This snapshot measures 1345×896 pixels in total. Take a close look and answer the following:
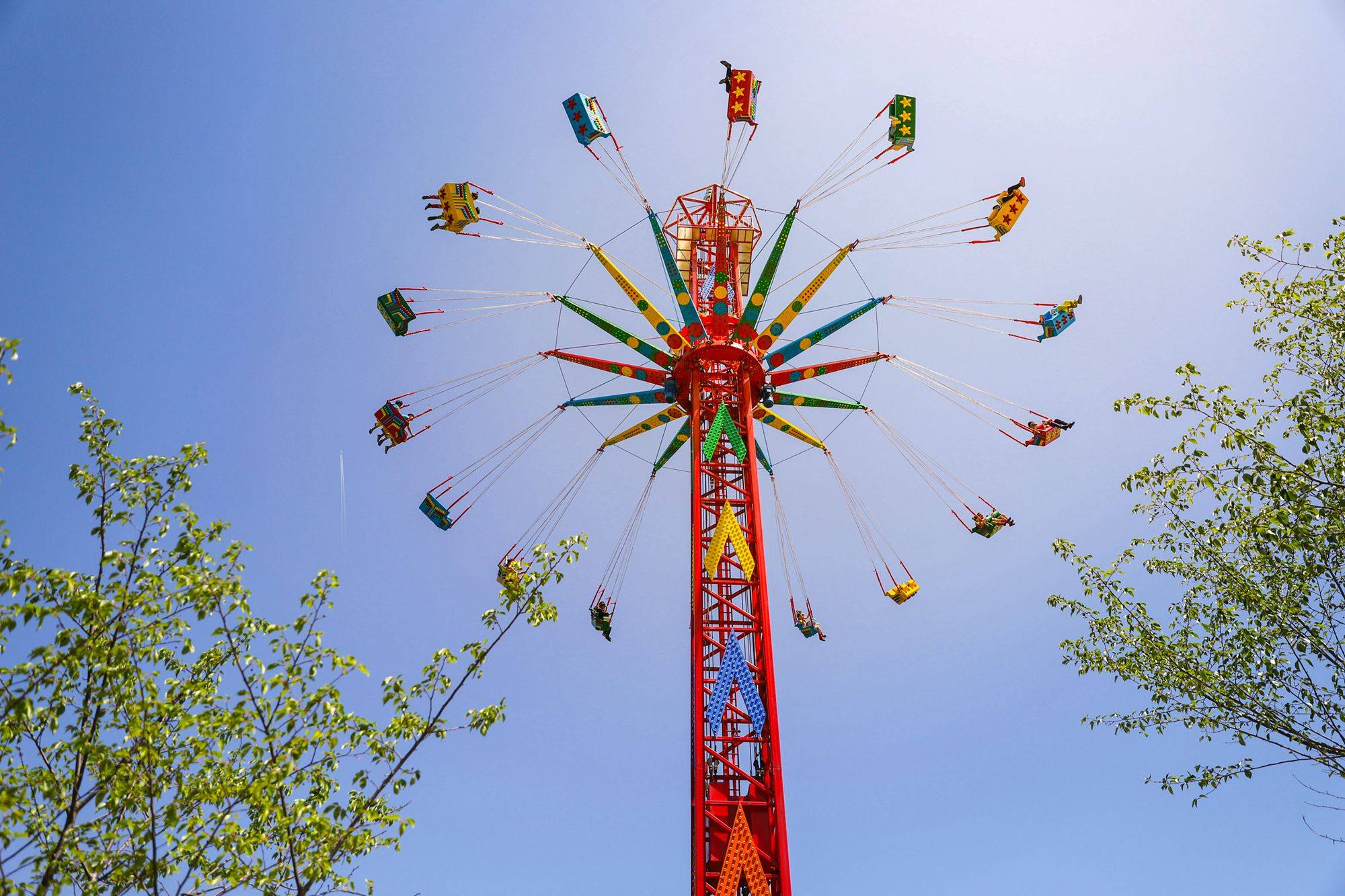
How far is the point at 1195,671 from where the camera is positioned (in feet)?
43.0

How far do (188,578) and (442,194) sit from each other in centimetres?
1376

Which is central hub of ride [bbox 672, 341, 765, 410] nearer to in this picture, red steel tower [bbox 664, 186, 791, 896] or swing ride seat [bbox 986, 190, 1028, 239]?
red steel tower [bbox 664, 186, 791, 896]

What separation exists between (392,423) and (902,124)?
14.3 metres

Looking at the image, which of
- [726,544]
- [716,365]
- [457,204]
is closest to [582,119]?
[457,204]

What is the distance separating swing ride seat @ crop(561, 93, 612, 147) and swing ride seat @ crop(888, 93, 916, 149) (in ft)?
22.9

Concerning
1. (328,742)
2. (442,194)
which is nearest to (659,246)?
(442,194)

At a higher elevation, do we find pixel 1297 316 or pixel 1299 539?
pixel 1297 316

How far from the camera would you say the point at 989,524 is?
23125 millimetres

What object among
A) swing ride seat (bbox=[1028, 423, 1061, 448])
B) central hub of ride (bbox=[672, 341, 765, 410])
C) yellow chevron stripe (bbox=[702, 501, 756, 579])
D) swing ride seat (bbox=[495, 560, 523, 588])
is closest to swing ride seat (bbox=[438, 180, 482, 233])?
central hub of ride (bbox=[672, 341, 765, 410])

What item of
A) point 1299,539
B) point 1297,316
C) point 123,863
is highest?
point 1297,316

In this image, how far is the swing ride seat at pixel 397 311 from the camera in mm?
22531

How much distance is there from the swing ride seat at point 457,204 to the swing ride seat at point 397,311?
7.79 ft

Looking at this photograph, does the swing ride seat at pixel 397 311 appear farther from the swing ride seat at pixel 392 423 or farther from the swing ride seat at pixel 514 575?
the swing ride seat at pixel 514 575

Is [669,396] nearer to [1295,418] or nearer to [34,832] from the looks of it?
[1295,418]
